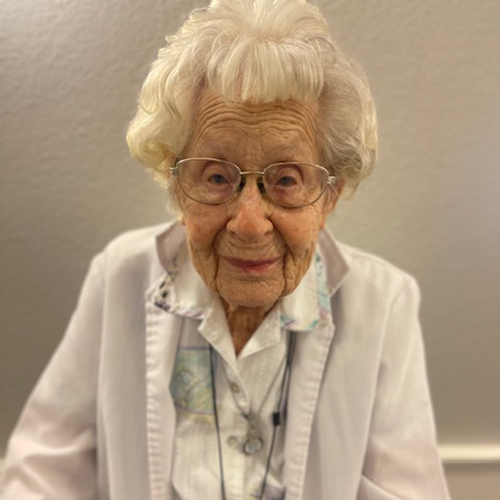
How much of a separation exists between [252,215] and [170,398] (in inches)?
17.6

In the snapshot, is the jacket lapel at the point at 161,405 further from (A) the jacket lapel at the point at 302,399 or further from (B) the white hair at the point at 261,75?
(B) the white hair at the point at 261,75

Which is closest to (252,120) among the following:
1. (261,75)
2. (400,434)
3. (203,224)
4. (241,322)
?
(261,75)

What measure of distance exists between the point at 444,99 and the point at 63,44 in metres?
0.84

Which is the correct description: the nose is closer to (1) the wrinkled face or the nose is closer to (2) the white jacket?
(1) the wrinkled face

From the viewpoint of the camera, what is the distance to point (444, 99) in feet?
3.85

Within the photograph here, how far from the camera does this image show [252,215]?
0.83 metres

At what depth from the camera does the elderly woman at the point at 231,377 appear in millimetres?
949

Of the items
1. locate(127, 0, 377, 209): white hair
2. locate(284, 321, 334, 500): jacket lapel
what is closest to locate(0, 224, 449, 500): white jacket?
locate(284, 321, 334, 500): jacket lapel

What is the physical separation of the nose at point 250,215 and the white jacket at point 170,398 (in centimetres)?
29

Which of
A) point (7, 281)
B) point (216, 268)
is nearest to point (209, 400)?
point (216, 268)

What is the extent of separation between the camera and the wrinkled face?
0.81m

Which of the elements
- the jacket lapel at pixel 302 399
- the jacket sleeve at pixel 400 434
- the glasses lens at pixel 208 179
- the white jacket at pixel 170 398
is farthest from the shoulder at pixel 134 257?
the jacket sleeve at pixel 400 434

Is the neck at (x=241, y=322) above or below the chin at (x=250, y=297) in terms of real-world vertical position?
below

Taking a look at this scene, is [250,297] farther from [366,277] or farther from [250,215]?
[366,277]
